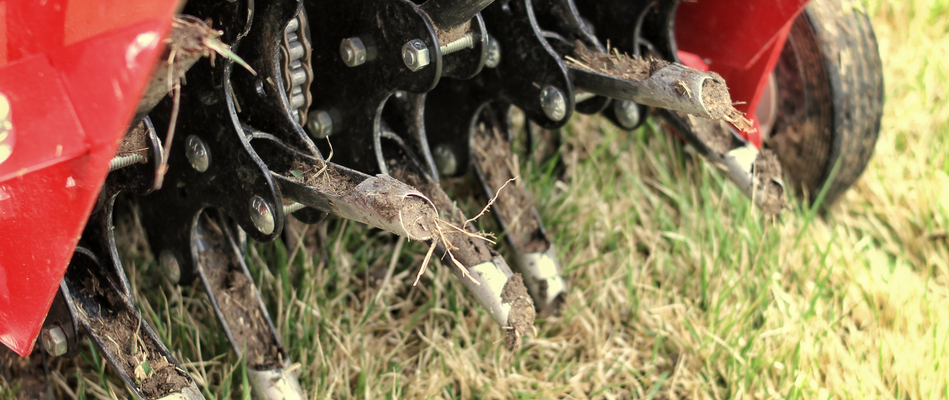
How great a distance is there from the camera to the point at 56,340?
120 cm

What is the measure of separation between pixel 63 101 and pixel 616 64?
807 millimetres

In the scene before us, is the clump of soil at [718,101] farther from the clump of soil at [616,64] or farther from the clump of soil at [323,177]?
the clump of soil at [323,177]

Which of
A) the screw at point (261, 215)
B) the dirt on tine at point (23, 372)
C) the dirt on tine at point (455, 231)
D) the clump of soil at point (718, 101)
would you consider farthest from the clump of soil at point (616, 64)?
the dirt on tine at point (23, 372)

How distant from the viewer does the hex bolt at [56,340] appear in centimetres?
120

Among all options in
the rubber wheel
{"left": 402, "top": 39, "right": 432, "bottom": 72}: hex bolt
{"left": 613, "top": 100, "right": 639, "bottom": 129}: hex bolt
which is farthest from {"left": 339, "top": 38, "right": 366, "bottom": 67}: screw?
the rubber wheel

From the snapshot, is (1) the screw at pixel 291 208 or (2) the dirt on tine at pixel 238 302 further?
(2) the dirt on tine at pixel 238 302

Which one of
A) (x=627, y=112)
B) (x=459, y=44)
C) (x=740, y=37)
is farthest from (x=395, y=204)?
(x=740, y=37)

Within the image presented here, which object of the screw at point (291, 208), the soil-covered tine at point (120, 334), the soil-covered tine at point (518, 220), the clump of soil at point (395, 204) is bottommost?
the soil-covered tine at point (518, 220)

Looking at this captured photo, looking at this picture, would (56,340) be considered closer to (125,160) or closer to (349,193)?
(125,160)

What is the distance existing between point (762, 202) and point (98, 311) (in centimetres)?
113

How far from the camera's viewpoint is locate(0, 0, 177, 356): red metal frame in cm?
75

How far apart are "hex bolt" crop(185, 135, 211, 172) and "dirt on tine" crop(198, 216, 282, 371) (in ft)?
0.70

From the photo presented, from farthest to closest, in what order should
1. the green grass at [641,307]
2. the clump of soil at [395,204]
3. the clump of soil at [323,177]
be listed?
the green grass at [641,307], the clump of soil at [323,177], the clump of soil at [395,204]

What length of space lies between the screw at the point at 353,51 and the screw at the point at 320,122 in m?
0.14
